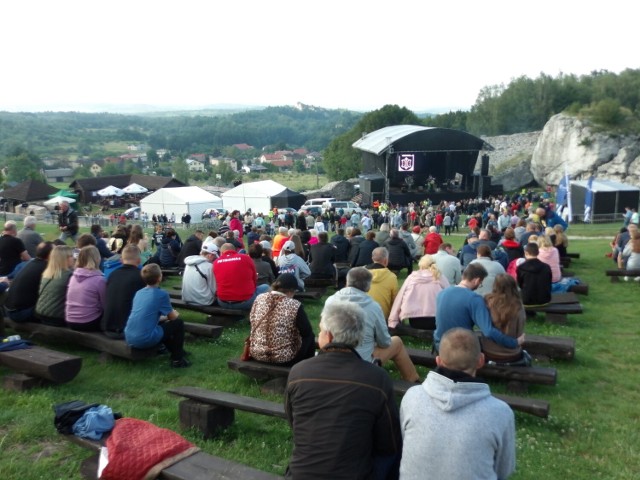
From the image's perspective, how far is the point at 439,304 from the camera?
4.96 metres

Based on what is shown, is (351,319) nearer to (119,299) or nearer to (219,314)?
(119,299)

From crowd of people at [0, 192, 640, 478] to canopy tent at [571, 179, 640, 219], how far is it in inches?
654

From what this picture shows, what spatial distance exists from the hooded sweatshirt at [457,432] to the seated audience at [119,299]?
12.4ft

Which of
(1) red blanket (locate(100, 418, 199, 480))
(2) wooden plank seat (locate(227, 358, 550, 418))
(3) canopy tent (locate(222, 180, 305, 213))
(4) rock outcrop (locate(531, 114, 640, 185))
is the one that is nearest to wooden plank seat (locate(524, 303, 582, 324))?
(2) wooden plank seat (locate(227, 358, 550, 418))

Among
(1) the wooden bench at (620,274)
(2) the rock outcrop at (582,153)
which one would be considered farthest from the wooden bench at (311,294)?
(2) the rock outcrop at (582,153)

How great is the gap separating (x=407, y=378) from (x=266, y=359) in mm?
1198

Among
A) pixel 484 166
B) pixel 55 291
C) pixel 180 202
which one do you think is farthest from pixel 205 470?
pixel 484 166

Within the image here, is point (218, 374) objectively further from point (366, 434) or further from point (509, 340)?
point (366, 434)

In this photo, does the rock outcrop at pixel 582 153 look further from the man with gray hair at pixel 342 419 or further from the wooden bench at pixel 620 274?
the man with gray hair at pixel 342 419

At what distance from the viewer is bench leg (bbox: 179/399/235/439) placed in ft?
13.8

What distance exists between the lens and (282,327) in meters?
4.59

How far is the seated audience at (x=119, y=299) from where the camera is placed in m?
5.62

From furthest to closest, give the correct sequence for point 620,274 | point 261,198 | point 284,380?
point 261,198, point 620,274, point 284,380

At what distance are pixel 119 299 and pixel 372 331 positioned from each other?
268cm
